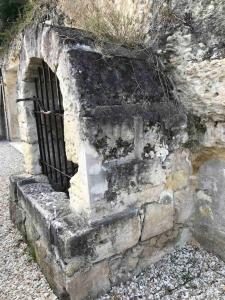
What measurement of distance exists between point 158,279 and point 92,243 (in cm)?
72

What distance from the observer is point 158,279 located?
2.44m

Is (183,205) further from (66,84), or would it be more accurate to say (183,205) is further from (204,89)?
(66,84)

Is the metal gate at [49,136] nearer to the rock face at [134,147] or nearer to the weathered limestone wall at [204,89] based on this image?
the rock face at [134,147]

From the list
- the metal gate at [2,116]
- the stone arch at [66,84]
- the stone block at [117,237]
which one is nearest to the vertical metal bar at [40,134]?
the stone arch at [66,84]

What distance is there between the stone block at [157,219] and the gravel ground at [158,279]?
0.31 meters

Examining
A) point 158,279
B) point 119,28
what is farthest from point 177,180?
point 119,28

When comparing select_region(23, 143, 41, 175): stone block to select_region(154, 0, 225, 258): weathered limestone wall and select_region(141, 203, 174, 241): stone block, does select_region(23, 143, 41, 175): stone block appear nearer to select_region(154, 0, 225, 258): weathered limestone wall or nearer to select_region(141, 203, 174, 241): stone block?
select_region(141, 203, 174, 241): stone block

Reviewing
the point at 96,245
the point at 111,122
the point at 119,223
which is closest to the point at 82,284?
the point at 96,245

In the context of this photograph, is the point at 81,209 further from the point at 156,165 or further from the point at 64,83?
the point at 64,83

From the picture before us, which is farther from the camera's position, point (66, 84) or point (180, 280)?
point (180, 280)

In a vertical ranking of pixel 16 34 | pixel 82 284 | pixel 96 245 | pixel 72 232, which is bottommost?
pixel 82 284

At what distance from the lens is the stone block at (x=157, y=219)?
2479 mm

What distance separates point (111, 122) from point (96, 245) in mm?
960

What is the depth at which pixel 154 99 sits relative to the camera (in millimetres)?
2414
